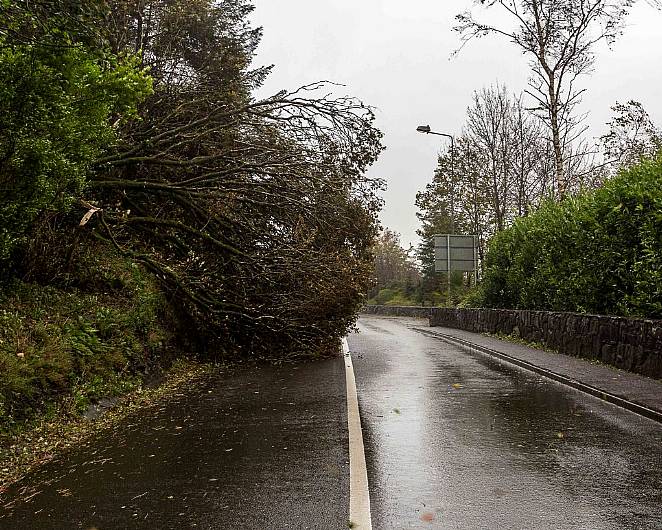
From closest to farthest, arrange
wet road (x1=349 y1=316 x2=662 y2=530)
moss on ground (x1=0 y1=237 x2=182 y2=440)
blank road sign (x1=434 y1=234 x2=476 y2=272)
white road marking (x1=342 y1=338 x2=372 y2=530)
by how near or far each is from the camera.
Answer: white road marking (x1=342 y1=338 x2=372 y2=530), wet road (x1=349 y1=316 x2=662 y2=530), moss on ground (x1=0 y1=237 x2=182 y2=440), blank road sign (x1=434 y1=234 x2=476 y2=272)

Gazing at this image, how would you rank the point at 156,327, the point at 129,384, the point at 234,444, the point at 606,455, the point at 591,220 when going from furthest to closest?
the point at 591,220, the point at 156,327, the point at 129,384, the point at 234,444, the point at 606,455

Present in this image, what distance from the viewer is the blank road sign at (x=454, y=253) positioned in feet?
117

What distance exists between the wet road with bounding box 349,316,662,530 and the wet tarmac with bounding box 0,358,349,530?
0.48 meters

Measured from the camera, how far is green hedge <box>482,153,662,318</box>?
1364 centimetres

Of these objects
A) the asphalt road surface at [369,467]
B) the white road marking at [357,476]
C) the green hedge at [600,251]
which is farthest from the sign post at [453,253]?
the white road marking at [357,476]

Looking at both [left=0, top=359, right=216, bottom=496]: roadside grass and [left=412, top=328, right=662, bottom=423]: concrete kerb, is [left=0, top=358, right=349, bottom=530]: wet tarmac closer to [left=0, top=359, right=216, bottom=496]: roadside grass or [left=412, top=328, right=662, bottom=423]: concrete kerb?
[left=0, top=359, right=216, bottom=496]: roadside grass

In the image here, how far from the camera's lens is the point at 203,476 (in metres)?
6.39

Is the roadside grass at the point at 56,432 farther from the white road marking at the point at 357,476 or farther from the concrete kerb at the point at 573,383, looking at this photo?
the concrete kerb at the point at 573,383

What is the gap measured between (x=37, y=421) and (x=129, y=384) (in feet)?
9.48

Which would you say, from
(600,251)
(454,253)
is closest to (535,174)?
(454,253)

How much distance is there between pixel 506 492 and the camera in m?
5.75

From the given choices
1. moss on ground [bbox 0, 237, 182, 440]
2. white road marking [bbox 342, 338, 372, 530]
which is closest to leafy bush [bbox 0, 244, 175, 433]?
moss on ground [bbox 0, 237, 182, 440]

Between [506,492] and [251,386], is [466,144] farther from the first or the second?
[506,492]

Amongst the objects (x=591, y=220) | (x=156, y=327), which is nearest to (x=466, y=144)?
(x=591, y=220)
